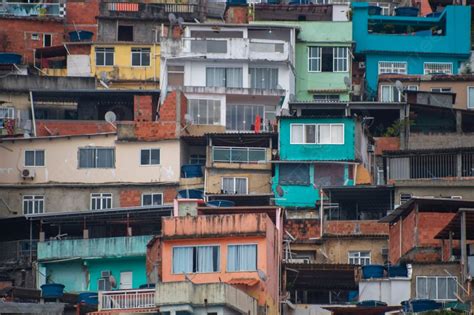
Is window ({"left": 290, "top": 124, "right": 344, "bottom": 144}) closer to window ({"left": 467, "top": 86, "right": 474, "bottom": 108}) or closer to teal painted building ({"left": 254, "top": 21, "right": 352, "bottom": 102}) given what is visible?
teal painted building ({"left": 254, "top": 21, "right": 352, "bottom": 102})

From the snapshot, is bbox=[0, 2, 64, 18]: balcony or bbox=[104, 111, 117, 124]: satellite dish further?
bbox=[0, 2, 64, 18]: balcony

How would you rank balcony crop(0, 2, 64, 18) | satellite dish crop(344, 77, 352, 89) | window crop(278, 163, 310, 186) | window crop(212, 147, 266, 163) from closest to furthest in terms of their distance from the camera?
window crop(278, 163, 310, 186) < window crop(212, 147, 266, 163) < satellite dish crop(344, 77, 352, 89) < balcony crop(0, 2, 64, 18)

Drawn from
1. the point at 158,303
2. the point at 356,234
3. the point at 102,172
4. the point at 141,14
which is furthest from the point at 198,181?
the point at 158,303

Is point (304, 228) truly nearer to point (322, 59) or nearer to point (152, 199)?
point (152, 199)

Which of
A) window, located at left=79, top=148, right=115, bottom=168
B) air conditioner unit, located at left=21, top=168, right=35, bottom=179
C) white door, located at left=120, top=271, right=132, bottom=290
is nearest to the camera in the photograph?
Result: white door, located at left=120, top=271, right=132, bottom=290

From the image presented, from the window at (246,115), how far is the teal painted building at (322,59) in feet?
9.75

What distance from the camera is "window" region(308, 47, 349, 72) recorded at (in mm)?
84875

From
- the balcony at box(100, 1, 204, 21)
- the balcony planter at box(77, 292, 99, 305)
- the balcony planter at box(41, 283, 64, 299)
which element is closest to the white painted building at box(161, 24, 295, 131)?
the balcony at box(100, 1, 204, 21)

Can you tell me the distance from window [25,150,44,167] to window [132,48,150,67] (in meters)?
8.07

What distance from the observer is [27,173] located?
7731cm

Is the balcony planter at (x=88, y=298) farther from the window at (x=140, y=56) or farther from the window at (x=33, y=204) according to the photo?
the window at (x=140, y=56)

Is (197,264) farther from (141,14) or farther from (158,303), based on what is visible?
(141,14)

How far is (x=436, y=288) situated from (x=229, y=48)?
79.7 ft

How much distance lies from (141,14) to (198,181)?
45.4 feet
